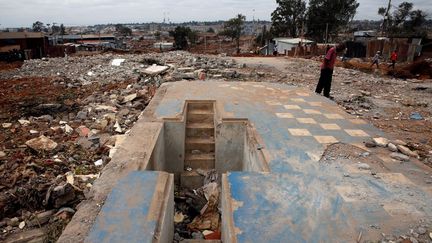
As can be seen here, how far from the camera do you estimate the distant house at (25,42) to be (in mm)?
23194

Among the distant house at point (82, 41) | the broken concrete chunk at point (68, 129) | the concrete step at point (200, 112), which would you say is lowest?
the broken concrete chunk at point (68, 129)

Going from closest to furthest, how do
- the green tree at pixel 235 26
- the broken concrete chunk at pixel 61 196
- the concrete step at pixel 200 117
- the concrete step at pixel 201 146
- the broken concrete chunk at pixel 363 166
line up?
the broken concrete chunk at pixel 61 196, the broken concrete chunk at pixel 363 166, the concrete step at pixel 201 146, the concrete step at pixel 200 117, the green tree at pixel 235 26

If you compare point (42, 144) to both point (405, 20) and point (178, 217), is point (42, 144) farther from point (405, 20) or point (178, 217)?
point (405, 20)

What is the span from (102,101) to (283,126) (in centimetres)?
526

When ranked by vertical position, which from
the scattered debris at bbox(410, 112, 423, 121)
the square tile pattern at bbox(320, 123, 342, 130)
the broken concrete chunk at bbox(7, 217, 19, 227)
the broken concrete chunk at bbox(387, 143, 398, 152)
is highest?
the square tile pattern at bbox(320, 123, 342, 130)

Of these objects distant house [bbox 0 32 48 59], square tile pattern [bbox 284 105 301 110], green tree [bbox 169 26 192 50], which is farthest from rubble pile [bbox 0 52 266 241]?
green tree [bbox 169 26 192 50]

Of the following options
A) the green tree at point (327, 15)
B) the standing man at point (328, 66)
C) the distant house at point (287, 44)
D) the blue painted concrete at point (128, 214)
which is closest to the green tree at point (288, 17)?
the green tree at point (327, 15)

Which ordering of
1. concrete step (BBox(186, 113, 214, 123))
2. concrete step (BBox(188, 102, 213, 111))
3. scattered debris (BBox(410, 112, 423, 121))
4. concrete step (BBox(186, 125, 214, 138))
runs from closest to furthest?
concrete step (BBox(186, 125, 214, 138))
concrete step (BBox(186, 113, 214, 123))
concrete step (BBox(188, 102, 213, 111))
scattered debris (BBox(410, 112, 423, 121))

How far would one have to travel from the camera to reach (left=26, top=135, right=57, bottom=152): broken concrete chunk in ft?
16.3

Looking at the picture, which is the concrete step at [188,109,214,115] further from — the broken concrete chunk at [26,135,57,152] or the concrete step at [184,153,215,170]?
the broken concrete chunk at [26,135,57,152]

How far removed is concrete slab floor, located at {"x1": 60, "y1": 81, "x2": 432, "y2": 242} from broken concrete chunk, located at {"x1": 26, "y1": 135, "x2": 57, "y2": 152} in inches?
60.7

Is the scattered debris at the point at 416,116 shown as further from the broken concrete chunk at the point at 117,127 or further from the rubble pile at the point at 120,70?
the broken concrete chunk at the point at 117,127

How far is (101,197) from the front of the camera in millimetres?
2934

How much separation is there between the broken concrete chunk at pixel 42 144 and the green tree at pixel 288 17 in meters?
34.2
